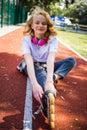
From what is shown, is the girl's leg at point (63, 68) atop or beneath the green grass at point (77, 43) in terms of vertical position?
atop

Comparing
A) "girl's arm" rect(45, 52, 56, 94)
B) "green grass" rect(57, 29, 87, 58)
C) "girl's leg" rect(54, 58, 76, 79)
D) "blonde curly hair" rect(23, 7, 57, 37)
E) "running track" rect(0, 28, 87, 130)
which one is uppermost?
"blonde curly hair" rect(23, 7, 57, 37)

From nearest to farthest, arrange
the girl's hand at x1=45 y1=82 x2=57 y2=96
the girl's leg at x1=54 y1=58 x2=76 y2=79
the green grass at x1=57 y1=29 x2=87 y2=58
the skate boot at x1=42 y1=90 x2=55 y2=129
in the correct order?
the skate boot at x1=42 y1=90 x2=55 y2=129, the girl's hand at x1=45 y1=82 x2=57 y2=96, the girl's leg at x1=54 y1=58 x2=76 y2=79, the green grass at x1=57 y1=29 x2=87 y2=58

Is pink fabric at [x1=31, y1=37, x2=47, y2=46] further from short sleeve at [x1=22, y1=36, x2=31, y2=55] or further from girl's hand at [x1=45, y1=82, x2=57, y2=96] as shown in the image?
girl's hand at [x1=45, y1=82, x2=57, y2=96]

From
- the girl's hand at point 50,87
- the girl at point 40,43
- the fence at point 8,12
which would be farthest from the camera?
the fence at point 8,12

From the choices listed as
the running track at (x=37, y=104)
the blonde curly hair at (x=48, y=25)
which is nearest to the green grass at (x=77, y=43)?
the running track at (x=37, y=104)

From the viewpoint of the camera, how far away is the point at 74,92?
18.9 feet

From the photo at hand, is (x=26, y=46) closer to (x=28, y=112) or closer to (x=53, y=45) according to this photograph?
(x=53, y=45)

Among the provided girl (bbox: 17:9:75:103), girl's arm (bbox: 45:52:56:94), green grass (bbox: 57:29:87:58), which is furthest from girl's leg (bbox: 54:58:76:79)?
green grass (bbox: 57:29:87:58)

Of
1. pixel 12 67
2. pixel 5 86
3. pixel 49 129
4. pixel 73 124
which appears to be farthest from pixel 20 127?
pixel 12 67

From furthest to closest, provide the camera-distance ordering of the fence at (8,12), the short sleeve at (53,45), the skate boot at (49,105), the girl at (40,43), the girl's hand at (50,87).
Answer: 1. the fence at (8,12)
2. the short sleeve at (53,45)
3. the girl at (40,43)
4. the girl's hand at (50,87)
5. the skate boot at (49,105)

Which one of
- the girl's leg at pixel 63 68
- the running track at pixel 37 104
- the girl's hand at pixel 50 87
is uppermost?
the girl's hand at pixel 50 87

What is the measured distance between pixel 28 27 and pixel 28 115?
1742 millimetres

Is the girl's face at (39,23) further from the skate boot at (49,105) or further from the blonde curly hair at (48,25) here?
the skate boot at (49,105)

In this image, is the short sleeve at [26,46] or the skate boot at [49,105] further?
the short sleeve at [26,46]
